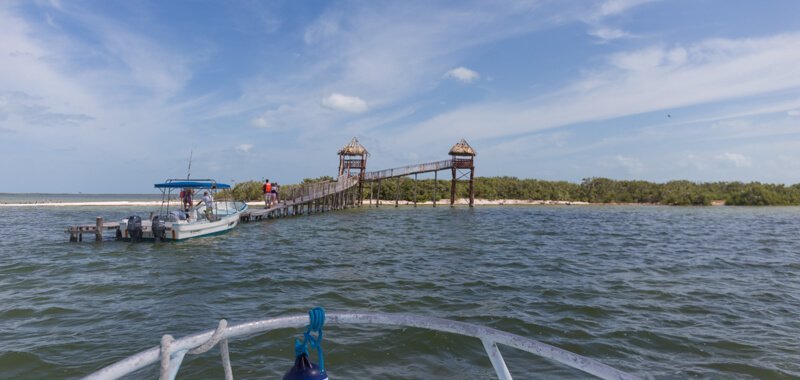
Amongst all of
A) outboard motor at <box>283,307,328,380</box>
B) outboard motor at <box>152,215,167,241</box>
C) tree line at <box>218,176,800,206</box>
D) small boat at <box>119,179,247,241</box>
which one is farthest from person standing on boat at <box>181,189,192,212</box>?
tree line at <box>218,176,800,206</box>

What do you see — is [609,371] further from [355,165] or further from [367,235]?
[355,165]

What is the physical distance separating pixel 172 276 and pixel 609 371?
1347 cm

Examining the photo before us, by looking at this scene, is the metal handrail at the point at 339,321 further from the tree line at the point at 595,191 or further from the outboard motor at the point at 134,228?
the tree line at the point at 595,191

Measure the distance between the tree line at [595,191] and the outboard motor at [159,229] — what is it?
4370 centimetres

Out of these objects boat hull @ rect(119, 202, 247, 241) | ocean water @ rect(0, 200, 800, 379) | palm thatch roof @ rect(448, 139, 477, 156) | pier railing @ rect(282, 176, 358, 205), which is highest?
palm thatch roof @ rect(448, 139, 477, 156)

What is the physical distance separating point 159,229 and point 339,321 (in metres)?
20.2

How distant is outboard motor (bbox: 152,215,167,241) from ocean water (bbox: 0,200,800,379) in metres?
1.11

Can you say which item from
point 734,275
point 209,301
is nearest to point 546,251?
point 734,275

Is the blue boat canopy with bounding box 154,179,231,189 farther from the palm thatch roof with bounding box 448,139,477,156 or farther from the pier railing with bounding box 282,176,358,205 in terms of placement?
the palm thatch roof with bounding box 448,139,477,156

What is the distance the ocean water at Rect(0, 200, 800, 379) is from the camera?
683 cm

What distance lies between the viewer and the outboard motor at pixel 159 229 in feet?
65.8

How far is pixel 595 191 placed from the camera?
7756cm

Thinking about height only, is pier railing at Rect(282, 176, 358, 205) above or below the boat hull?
above

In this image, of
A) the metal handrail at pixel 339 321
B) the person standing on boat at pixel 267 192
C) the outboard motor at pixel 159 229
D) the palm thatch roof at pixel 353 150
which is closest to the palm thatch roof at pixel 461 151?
the palm thatch roof at pixel 353 150
